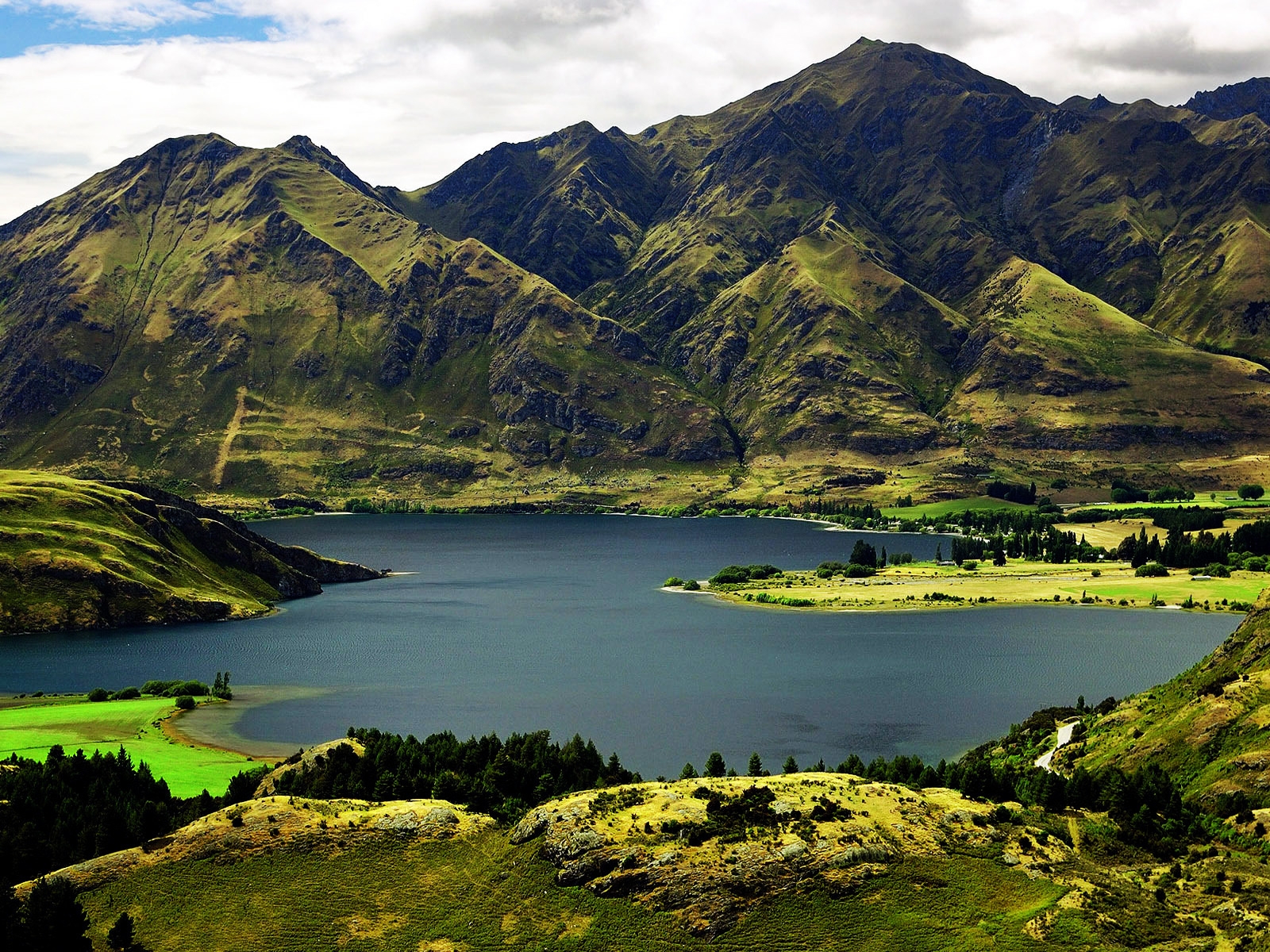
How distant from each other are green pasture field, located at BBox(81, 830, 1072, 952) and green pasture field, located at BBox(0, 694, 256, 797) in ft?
127

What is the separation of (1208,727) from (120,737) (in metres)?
126

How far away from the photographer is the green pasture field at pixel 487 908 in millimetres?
76625

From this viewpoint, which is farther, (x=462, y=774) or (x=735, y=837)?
(x=462, y=774)

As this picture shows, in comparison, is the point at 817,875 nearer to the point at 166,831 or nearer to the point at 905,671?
the point at 166,831

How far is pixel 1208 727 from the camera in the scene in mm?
105750

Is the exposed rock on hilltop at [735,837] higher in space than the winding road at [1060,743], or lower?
higher

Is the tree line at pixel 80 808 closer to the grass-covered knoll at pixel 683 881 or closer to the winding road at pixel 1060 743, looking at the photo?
the grass-covered knoll at pixel 683 881

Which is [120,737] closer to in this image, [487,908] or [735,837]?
[487,908]

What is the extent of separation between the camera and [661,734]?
511 feet

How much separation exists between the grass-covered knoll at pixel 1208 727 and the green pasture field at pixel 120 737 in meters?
87.2

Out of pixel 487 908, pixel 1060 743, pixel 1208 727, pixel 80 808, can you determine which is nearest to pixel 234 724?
pixel 80 808

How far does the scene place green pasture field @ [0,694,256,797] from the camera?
133875 mm

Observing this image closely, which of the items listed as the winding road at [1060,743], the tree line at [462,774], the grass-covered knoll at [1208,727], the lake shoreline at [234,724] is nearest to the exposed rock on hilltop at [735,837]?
the tree line at [462,774]

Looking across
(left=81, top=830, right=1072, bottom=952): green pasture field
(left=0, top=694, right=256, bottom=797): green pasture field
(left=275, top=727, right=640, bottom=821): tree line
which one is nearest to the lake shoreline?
(left=0, top=694, right=256, bottom=797): green pasture field
